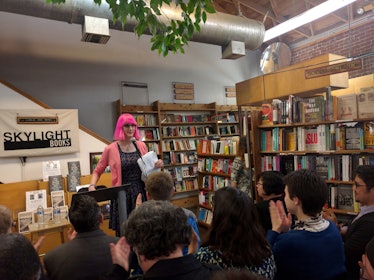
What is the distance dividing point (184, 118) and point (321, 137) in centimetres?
366

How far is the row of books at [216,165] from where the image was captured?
4.61 metres

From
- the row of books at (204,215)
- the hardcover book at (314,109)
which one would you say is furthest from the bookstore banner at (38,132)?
the hardcover book at (314,109)

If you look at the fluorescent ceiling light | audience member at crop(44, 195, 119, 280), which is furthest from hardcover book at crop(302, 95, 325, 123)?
audience member at crop(44, 195, 119, 280)

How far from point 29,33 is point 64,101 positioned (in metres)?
1.38

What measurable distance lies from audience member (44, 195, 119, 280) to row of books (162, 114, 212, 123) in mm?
4603

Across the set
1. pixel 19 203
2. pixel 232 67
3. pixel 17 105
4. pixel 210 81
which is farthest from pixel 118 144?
pixel 232 67

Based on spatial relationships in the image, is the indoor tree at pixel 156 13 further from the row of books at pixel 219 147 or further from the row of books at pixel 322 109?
the row of books at pixel 219 147

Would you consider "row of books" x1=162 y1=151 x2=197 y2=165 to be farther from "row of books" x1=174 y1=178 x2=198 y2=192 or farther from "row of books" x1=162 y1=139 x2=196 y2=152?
"row of books" x1=174 y1=178 x2=198 y2=192

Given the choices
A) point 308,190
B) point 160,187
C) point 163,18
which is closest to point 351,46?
point 163,18

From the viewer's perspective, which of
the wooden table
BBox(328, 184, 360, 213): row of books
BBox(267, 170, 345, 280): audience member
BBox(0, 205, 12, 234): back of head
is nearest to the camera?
BBox(267, 170, 345, 280): audience member

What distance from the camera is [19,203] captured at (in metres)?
4.14

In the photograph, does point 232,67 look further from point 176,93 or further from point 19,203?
point 19,203

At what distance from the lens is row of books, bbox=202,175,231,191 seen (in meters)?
4.65

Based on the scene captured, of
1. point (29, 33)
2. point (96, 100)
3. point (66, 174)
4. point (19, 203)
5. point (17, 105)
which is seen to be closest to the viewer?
point (19, 203)
